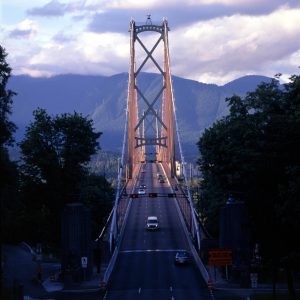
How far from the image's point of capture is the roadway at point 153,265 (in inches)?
1931

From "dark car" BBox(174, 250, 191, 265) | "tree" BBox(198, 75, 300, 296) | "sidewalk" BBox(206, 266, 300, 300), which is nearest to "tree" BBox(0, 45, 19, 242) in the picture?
"tree" BBox(198, 75, 300, 296)

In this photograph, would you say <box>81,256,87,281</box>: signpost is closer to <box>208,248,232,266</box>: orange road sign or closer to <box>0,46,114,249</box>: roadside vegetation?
<box>208,248,232,266</box>: orange road sign

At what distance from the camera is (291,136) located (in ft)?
112

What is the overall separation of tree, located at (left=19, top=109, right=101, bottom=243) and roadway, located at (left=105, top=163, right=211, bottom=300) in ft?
21.0

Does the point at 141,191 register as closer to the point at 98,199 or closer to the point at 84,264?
the point at 98,199

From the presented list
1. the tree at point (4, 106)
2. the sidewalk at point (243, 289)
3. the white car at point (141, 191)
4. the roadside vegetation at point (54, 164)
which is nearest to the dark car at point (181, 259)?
the sidewalk at point (243, 289)

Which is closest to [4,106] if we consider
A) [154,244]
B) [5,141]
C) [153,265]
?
[5,141]

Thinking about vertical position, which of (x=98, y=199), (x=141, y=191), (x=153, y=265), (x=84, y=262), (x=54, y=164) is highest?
(x=141, y=191)

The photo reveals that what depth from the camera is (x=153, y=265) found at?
208 ft

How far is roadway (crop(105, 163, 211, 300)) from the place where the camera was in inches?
1931

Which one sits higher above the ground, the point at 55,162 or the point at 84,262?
the point at 55,162

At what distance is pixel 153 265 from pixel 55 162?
19.3 m

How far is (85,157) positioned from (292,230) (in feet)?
156

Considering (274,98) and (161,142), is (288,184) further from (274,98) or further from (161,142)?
(161,142)
